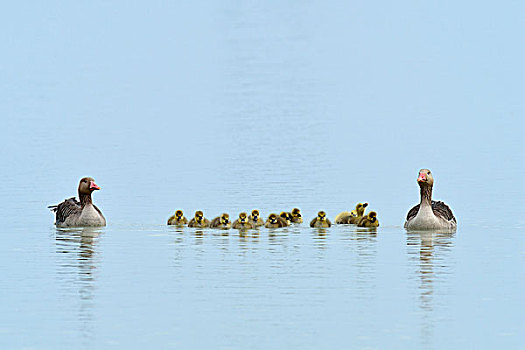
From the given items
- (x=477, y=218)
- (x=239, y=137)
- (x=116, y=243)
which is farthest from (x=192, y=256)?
(x=239, y=137)

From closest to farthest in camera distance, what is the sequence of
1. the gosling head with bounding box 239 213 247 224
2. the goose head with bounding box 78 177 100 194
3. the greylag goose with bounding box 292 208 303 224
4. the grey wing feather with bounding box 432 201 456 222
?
the gosling head with bounding box 239 213 247 224, the grey wing feather with bounding box 432 201 456 222, the greylag goose with bounding box 292 208 303 224, the goose head with bounding box 78 177 100 194

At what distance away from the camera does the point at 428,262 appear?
24500 mm

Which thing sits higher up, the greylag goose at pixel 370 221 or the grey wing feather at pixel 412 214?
the grey wing feather at pixel 412 214

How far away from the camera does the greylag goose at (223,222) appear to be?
29.5 m

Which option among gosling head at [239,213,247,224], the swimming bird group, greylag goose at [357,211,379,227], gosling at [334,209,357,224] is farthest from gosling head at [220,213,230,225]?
gosling at [334,209,357,224]

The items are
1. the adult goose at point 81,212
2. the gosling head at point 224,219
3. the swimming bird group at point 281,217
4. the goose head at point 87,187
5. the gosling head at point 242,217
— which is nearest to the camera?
the gosling head at point 242,217

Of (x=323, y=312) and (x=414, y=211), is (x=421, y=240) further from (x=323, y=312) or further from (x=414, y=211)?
(x=323, y=312)

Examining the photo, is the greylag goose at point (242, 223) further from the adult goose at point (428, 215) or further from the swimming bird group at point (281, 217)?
the adult goose at point (428, 215)

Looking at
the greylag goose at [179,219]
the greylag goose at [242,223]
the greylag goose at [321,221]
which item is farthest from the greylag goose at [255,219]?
the greylag goose at [179,219]

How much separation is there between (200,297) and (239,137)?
33.0 meters

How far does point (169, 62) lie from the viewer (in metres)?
115

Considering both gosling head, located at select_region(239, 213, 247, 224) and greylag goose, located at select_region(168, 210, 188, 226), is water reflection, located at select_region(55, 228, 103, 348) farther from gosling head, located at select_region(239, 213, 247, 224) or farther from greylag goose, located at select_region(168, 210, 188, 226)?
gosling head, located at select_region(239, 213, 247, 224)

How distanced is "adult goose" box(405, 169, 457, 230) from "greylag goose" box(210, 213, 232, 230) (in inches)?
160

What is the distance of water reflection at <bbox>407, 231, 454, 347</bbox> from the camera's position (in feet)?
63.7
